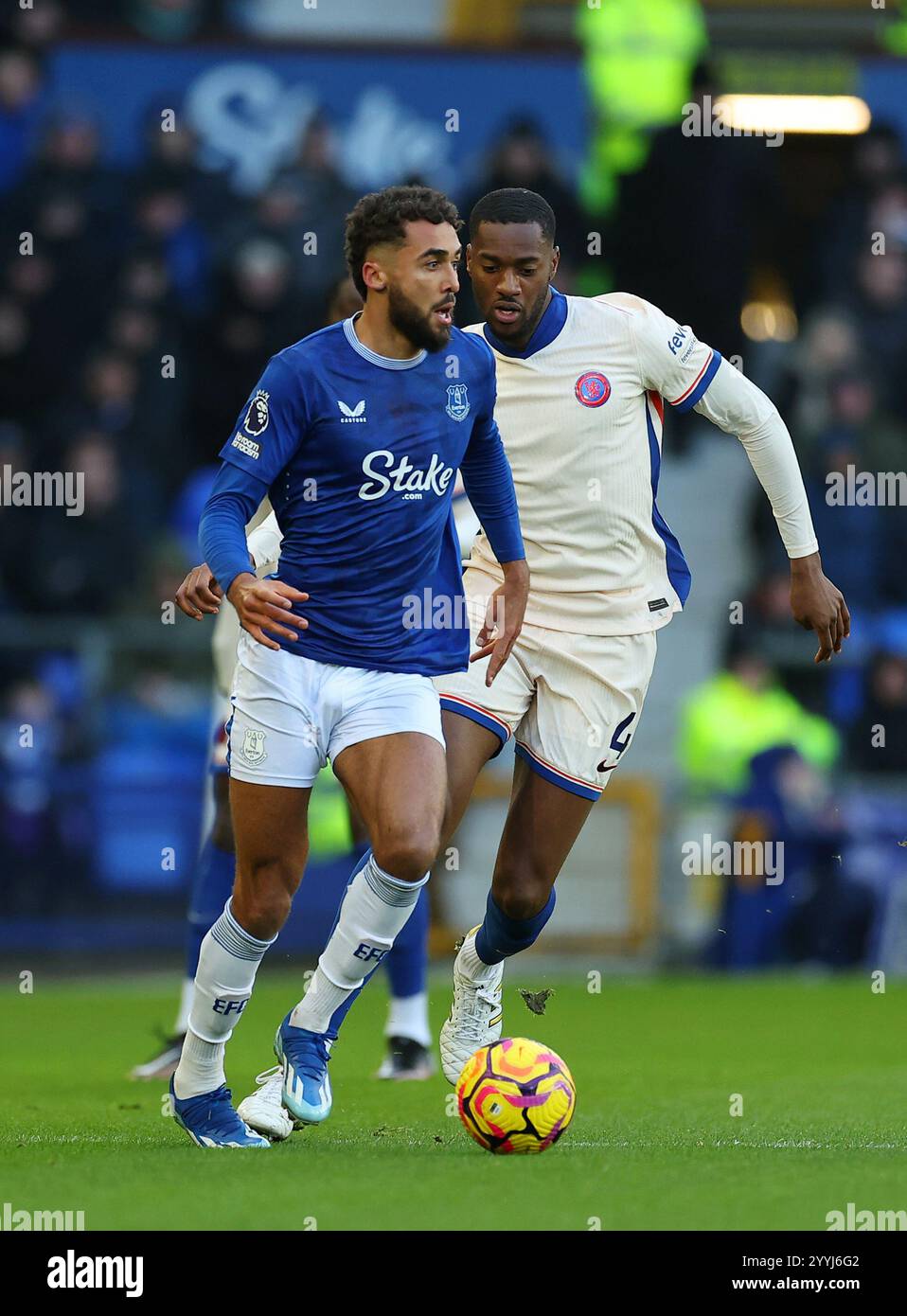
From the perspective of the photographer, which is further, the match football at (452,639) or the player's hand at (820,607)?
the player's hand at (820,607)

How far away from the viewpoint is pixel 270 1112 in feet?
19.0

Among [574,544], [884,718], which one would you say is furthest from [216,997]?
[884,718]

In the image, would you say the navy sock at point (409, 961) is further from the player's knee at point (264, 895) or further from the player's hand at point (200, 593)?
the player's hand at point (200, 593)

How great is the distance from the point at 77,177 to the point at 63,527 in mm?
2490

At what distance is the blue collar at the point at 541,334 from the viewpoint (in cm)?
680

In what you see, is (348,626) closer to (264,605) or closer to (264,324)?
(264,605)

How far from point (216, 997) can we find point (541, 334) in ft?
7.70

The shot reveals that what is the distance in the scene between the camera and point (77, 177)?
1465 cm

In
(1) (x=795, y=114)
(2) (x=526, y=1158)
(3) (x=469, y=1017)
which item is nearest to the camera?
(2) (x=526, y=1158)

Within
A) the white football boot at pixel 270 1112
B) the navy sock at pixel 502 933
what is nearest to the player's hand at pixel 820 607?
the navy sock at pixel 502 933

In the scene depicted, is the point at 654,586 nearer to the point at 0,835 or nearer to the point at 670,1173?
the point at 670,1173

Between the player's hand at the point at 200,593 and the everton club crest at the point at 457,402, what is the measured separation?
77cm

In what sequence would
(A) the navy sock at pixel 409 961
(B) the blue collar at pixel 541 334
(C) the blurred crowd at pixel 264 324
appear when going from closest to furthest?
(B) the blue collar at pixel 541 334, (A) the navy sock at pixel 409 961, (C) the blurred crowd at pixel 264 324
